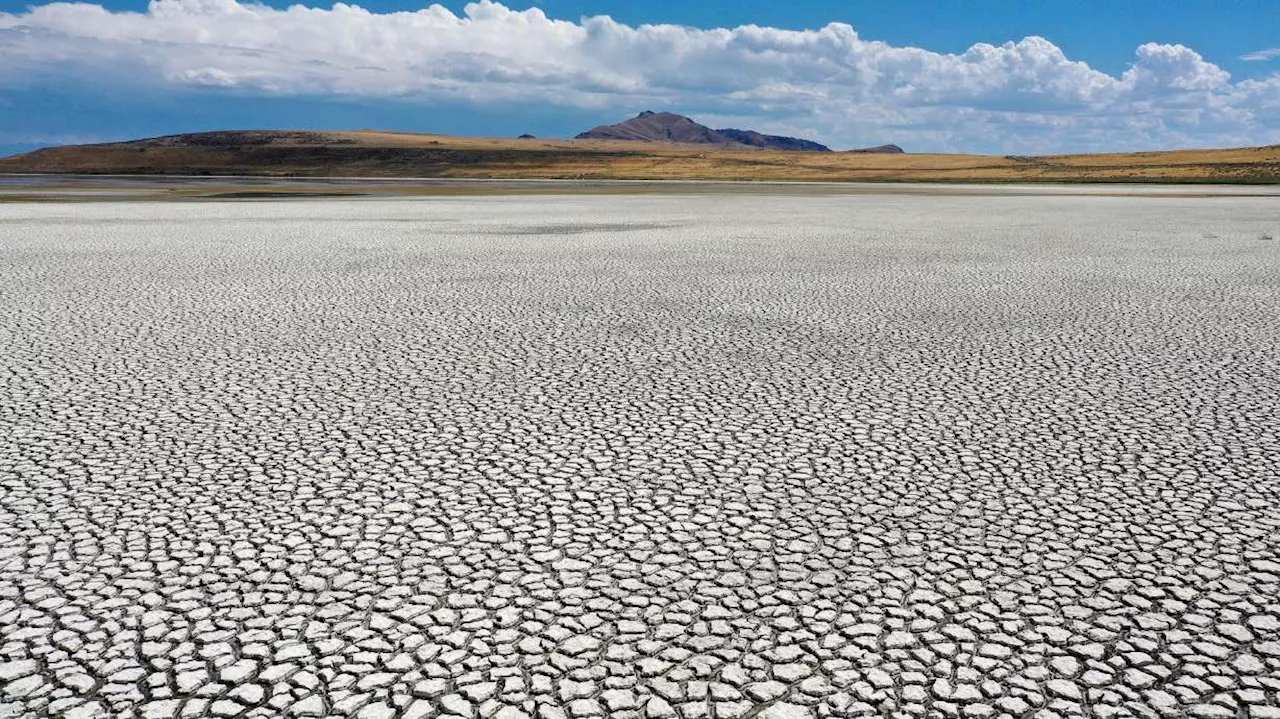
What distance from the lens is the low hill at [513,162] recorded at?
77000 millimetres

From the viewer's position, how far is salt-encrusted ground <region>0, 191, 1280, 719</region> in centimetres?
252

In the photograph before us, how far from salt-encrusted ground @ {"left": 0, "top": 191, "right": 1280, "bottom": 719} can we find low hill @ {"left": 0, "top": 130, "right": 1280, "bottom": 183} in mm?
64703

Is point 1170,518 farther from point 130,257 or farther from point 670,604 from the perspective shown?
point 130,257

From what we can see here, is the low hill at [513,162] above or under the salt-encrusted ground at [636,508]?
above

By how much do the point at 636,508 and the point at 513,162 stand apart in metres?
98.8

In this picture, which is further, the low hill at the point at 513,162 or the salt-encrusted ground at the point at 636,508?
the low hill at the point at 513,162

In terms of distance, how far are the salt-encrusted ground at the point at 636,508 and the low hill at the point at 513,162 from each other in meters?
64.7

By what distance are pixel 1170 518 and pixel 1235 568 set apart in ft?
1.44

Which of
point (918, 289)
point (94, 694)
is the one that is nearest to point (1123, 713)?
point (94, 694)

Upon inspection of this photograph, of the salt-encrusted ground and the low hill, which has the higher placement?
the low hill

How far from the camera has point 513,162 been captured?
99250 mm

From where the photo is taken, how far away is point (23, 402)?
5203 millimetres

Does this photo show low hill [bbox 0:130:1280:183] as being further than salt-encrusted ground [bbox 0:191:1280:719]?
Yes

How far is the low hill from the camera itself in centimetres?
7700
